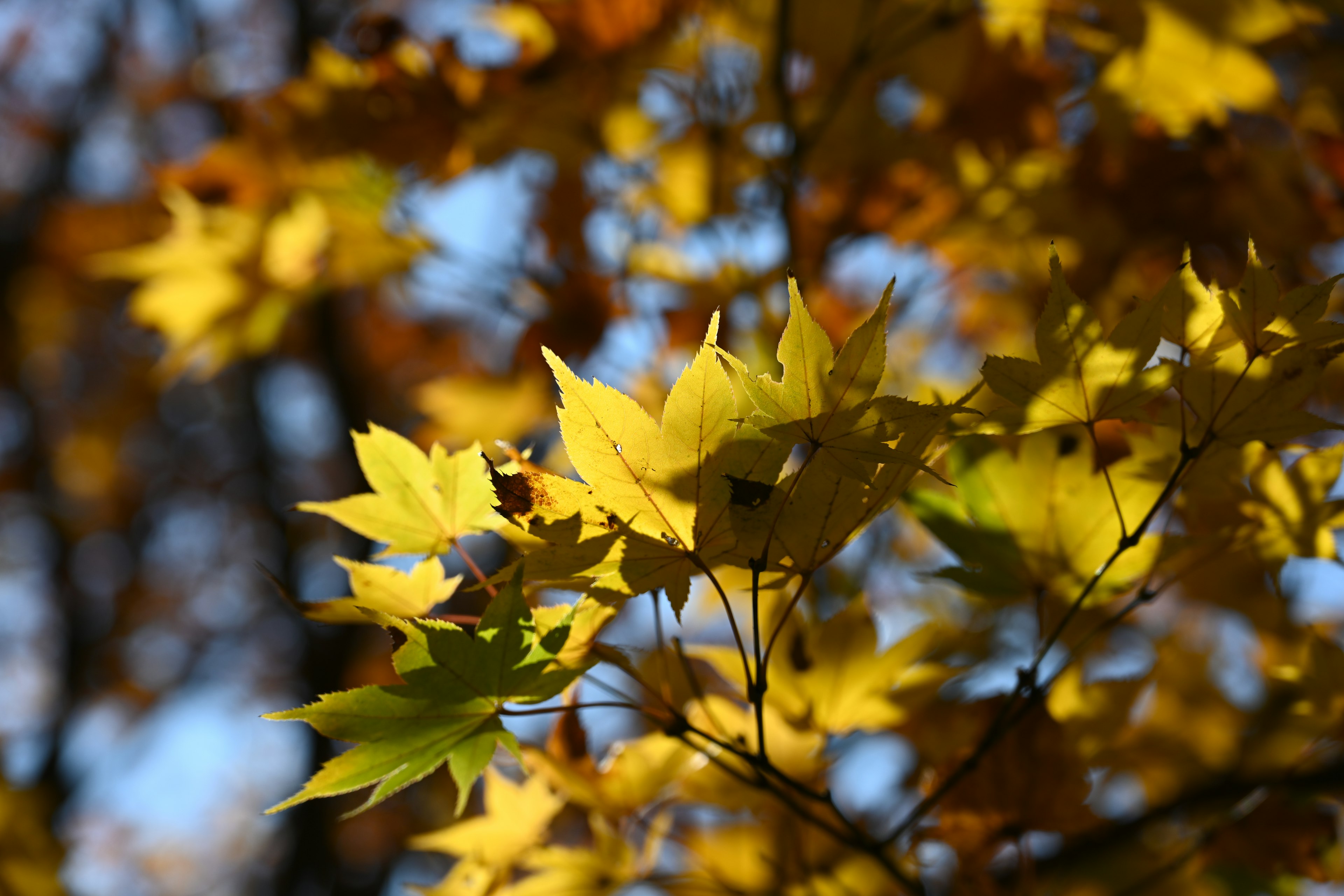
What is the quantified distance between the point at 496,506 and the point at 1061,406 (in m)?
0.29

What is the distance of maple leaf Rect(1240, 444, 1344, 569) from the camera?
538mm

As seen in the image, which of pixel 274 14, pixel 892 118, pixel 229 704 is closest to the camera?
pixel 892 118

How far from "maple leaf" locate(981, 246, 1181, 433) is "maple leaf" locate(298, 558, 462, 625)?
316 millimetres

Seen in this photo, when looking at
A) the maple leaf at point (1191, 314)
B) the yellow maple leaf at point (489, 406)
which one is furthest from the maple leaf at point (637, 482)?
the yellow maple leaf at point (489, 406)

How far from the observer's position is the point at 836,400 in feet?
A: 1.19

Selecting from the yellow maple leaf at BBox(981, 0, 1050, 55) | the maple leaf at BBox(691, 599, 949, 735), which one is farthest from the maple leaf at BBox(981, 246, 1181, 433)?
the yellow maple leaf at BBox(981, 0, 1050, 55)

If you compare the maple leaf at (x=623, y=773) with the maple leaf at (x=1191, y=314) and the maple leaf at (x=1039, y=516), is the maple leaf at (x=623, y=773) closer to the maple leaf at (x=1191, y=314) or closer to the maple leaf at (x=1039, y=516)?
the maple leaf at (x=1039, y=516)

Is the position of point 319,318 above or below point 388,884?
above

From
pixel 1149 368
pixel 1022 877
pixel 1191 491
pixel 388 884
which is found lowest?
pixel 388 884

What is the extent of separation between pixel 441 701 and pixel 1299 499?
0.56 m

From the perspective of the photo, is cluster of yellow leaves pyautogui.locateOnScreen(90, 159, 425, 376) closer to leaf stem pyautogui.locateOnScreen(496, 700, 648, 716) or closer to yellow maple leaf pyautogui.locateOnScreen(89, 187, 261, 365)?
yellow maple leaf pyautogui.locateOnScreen(89, 187, 261, 365)

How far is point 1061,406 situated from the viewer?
426 millimetres

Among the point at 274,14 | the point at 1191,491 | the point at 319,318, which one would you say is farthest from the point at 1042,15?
the point at 274,14

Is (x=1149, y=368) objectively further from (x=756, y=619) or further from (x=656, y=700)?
(x=656, y=700)
